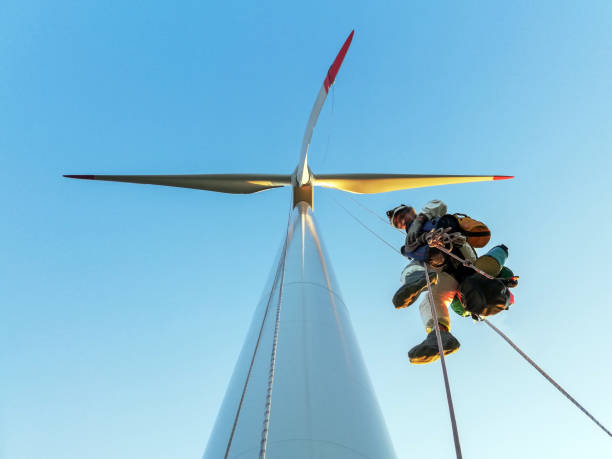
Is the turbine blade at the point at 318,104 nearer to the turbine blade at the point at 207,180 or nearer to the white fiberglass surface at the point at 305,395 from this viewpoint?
the turbine blade at the point at 207,180

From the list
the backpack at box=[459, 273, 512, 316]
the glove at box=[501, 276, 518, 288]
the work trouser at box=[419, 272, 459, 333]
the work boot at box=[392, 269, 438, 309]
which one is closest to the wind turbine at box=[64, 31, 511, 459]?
the work boot at box=[392, 269, 438, 309]

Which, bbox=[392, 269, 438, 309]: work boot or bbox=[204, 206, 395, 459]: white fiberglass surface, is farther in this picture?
bbox=[392, 269, 438, 309]: work boot

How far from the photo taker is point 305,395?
3.13 meters

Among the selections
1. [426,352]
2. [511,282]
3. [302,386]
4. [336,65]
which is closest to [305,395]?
[302,386]

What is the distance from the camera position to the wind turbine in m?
2.76

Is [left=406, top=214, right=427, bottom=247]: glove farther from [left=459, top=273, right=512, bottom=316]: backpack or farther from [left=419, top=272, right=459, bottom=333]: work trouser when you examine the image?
[left=459, top=273, right=512, bottom=316]: backpack

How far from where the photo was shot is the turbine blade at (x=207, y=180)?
10391 millimetres

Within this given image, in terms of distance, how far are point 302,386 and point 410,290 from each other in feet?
9.13

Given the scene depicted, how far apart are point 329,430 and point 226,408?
1115mm

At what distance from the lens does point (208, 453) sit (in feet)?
10.3

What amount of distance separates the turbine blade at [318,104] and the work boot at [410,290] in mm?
5235

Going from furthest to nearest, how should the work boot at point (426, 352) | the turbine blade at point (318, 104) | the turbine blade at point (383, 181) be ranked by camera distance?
the turbine blade at point (383, 181) → the turbine blade at point (318, 104) → the work boot at point (426, 352)

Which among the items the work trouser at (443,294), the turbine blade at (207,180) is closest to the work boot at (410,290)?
the work trouser at (443,294)

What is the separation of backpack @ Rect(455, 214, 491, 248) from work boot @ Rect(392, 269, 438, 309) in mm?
652
